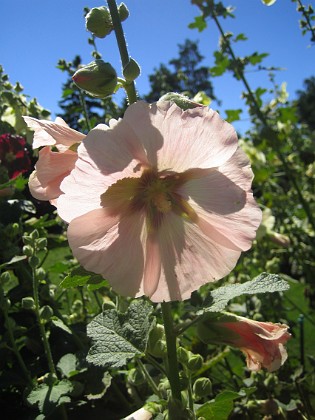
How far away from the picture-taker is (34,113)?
1567mm

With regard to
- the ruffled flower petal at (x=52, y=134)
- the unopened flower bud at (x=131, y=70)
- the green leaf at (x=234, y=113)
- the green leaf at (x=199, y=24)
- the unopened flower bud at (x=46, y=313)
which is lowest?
the unopened flower bud at (x=46, y=313)

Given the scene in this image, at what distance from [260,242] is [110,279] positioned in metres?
1.51

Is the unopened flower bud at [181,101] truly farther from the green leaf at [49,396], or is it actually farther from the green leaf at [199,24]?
the green leaf at [199,24]

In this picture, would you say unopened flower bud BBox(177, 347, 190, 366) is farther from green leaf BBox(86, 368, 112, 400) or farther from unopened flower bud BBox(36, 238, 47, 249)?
unopened flower bud BBox(36, 238, 47, 249)

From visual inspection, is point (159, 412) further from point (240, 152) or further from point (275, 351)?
point (240, 152)

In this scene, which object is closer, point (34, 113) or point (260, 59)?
point (34, 113)

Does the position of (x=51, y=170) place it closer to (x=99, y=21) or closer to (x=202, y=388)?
(x=99, y=21)

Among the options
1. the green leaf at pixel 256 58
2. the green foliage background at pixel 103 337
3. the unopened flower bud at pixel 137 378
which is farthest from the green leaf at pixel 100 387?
the green leaf at pixel 256 58

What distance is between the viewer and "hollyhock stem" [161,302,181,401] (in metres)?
0.65

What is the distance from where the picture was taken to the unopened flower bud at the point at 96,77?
25.0 inches

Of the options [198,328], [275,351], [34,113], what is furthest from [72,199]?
[34,113]

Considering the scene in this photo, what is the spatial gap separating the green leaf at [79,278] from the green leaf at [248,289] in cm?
17

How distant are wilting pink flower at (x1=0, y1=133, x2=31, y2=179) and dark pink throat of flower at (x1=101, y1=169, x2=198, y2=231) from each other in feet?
2.59

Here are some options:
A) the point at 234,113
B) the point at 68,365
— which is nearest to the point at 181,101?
the point at 68,365
